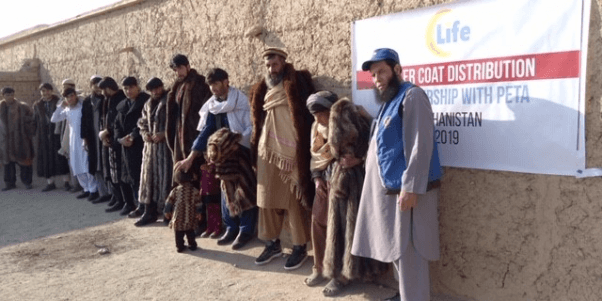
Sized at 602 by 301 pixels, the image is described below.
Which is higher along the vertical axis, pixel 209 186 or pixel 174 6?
pixel 174 6

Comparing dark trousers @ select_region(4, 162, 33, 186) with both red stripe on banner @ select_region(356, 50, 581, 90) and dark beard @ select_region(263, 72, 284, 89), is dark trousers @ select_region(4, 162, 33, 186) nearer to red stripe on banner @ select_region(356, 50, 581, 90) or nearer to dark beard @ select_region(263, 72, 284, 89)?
dark beard @ select_region(263, 72, 284, 89)

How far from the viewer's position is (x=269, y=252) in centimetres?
462

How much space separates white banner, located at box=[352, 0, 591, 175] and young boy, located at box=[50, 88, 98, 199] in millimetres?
5446

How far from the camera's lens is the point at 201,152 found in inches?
199

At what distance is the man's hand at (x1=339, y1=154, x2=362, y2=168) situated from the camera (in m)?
3.59

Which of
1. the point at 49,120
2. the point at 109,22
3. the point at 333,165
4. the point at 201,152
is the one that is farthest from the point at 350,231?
the point at 49,120

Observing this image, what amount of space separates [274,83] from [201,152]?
1.20 m

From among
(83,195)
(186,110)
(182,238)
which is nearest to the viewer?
(182,238)

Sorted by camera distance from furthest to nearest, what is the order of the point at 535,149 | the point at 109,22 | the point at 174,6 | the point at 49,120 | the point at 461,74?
the point at 49,120 < the point at 109,22 < the point at 174,6 < the point at 461,74 < the point at 535,149

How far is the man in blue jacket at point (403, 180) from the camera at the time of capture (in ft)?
9.91

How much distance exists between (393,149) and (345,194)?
0.63m

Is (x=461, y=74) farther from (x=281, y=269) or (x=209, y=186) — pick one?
(x=209, y=186)

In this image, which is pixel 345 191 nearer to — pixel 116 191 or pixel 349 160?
pixel 349 160

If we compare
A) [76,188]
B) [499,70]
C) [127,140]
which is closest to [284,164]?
[499,70]
